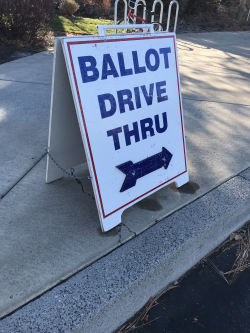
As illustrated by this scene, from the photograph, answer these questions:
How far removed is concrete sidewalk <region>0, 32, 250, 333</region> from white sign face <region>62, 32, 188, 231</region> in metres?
0.19

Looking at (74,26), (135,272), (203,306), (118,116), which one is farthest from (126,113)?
(74,26)

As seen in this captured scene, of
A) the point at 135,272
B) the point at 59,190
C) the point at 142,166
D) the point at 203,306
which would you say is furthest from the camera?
the point at 59,190

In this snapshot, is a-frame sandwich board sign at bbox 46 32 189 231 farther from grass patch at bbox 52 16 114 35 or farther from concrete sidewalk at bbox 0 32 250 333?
grass patch at bbox 52 16 114 35

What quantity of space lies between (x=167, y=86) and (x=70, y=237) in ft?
4.71

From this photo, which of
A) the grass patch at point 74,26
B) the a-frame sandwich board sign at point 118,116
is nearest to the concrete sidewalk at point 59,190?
the a-frame sandwich board sign at point 118,116

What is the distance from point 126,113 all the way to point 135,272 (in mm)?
1103

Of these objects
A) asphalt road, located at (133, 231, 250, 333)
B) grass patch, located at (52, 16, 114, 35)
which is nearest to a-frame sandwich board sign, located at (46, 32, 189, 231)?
asphalt road, located at (133, 231, 250, 333)

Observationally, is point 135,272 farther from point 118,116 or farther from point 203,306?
point 118,116

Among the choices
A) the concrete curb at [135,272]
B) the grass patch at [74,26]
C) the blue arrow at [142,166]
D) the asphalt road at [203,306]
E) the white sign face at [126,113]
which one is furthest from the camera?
the grass patch at [74,26]

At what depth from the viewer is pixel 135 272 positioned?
1790 mm

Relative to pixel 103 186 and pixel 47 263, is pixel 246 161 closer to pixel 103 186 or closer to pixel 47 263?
pixel 103 186

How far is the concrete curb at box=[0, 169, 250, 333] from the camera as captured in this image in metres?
1.52

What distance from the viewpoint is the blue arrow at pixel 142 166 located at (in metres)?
2.18

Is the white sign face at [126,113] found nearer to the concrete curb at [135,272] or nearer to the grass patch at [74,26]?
the concrete curb at [135,272]
